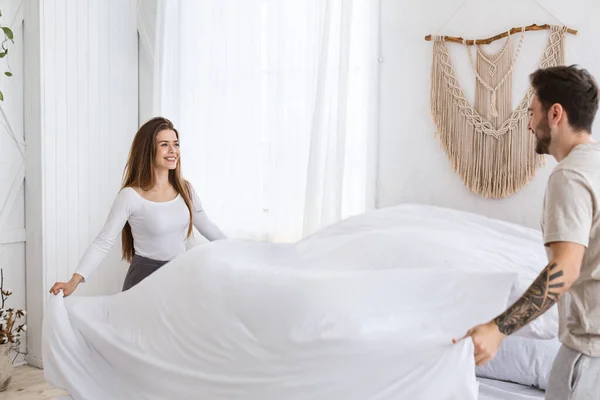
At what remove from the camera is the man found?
131cm

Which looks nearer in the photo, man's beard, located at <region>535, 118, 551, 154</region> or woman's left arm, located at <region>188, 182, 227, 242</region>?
man's beard, located at <region>535, 118, 551, 154</region>

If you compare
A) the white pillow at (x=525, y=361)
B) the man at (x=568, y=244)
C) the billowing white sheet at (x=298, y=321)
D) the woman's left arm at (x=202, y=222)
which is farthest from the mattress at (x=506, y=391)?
the woman's left arm at (x=202, y=222)

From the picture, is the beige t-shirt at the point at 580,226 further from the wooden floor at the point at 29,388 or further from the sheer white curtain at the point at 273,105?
the wooden floor at the point at 29,388

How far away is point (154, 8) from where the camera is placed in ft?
13.4

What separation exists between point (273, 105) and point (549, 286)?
7.71ft

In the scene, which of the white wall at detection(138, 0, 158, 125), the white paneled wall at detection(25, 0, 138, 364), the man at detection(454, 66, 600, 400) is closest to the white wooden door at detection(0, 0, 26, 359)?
the white paneled wall at detection(25, 0, 138, 364)

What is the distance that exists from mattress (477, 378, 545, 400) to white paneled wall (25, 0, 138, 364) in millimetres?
2601

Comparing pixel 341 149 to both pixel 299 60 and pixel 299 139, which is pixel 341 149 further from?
pixel 299 60

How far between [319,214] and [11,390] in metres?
1.86

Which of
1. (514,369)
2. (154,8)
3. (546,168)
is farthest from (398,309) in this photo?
(154,8)

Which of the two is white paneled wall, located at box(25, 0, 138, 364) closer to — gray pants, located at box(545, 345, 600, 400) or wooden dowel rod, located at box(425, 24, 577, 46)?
wooden dowel rod, located at box(425, 24, 577, 46)

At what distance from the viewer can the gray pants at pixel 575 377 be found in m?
1.35

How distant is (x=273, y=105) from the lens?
137 inches

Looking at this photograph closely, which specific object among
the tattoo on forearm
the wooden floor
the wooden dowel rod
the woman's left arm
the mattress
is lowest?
the wooden floor
